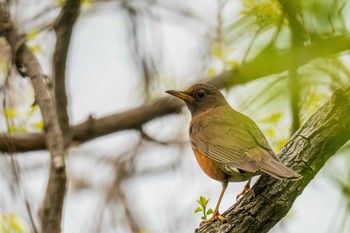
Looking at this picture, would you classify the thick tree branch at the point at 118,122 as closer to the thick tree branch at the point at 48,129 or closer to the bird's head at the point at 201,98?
the bird's head at the point at 201,98

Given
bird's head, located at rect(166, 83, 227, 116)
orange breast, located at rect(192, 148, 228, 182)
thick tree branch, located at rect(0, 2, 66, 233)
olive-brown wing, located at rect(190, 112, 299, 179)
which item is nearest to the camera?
olive-brown wing, located at rect(190, 112, 299, 179)

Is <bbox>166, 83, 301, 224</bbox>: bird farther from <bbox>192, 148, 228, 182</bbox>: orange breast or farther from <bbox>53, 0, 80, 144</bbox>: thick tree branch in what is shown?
<bbox>53, 0, 80, 144</bbox>: thick tree branch

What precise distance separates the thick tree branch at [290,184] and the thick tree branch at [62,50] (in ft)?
Result: 10.0

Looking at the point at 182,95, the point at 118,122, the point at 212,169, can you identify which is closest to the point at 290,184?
the point at 212,169

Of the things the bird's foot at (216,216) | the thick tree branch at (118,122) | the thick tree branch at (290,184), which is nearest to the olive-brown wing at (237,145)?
the thick tree branch at (290,184)

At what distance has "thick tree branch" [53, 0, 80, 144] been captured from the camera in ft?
21.0

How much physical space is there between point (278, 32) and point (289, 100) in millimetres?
212

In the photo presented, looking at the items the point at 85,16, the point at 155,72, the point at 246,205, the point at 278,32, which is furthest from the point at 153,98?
the point at 278,32

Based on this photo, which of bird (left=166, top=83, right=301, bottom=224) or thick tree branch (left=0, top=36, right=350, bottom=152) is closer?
bird (left=166, top=83, right=301, bottom=224)

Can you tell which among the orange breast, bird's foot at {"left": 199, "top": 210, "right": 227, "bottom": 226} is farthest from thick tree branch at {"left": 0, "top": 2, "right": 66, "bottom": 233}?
bird's foot at {"left": 199, "top": 210, "right": 227, "bottom": 226}

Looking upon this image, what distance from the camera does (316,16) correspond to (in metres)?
1.60

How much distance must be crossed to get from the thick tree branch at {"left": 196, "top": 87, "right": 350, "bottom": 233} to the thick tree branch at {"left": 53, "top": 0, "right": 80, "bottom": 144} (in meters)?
3.05

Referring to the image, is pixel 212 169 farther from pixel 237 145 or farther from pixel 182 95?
pixel 182 95

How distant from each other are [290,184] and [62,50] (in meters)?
3.37
